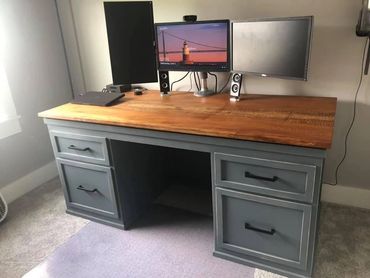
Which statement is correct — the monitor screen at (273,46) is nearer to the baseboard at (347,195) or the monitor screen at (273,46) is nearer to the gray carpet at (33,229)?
the baseboard at (347,195)

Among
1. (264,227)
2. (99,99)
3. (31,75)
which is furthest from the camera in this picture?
(31,75)

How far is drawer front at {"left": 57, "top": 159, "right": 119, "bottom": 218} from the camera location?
6.03 feet

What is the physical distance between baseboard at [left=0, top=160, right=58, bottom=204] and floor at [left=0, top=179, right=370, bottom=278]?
6cm

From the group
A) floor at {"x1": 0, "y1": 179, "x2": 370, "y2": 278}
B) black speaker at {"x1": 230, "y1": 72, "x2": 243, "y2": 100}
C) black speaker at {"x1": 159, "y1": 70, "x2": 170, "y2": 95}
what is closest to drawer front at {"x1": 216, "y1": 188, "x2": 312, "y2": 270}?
floor at {"x1": 0, "y1": 179, "x2": 370, "y2": 278}

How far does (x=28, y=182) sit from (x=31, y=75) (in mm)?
813

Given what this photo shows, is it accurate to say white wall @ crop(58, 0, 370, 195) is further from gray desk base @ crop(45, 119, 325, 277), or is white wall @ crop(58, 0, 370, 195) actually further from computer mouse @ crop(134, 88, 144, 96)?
gray desk base @ crop(45, 119, 325, 277)

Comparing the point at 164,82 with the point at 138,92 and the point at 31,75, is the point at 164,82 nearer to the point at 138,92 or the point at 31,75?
the point at 138,92

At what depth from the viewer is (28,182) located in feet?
7.82

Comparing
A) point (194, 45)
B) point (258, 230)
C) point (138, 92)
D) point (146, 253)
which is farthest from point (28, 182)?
point (258, 230)

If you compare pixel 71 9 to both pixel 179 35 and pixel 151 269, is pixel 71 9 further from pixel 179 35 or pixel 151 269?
pixel 151 269

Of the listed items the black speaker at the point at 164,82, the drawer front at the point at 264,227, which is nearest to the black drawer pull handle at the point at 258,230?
the drawer front at the point at 264,227

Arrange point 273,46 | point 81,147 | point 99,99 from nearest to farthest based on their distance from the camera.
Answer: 1. point 273,46
2. point 81,147
3. point 99,99

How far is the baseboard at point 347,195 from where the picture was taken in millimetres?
1937

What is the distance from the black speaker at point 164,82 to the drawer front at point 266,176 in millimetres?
818
